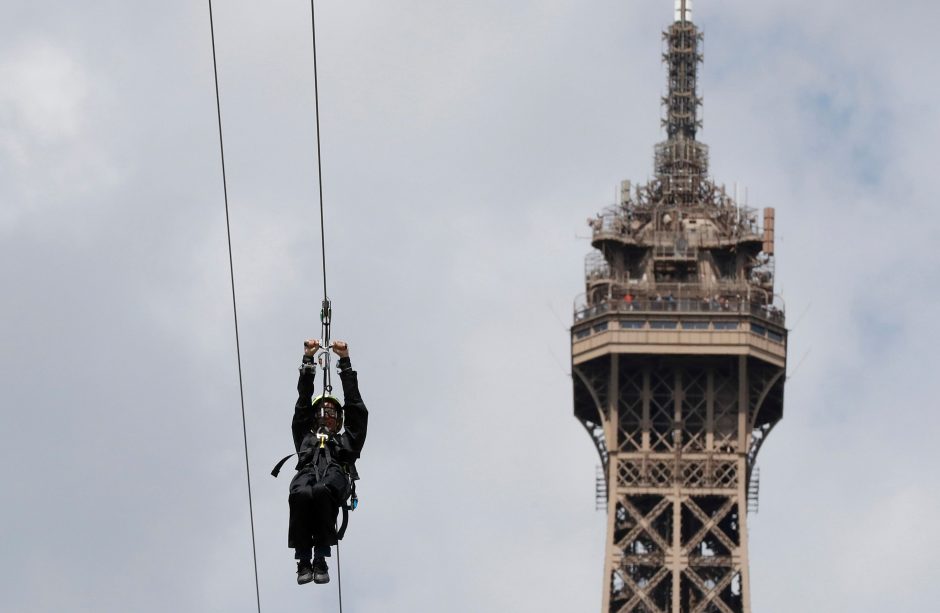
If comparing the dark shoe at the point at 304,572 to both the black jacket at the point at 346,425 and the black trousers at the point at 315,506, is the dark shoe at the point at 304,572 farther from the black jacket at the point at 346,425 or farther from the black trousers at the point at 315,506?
the black jacket at the point at 346,425

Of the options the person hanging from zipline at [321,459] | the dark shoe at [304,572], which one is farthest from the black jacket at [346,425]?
the dark shoe at [304,572]

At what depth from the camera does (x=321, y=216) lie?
8375cm

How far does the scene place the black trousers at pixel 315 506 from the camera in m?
76.9

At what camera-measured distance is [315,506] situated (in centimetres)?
7731

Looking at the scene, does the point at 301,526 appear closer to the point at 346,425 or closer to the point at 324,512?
the point at 324,512

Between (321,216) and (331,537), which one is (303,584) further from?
(321,216)

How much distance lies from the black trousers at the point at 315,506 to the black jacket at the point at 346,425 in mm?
421

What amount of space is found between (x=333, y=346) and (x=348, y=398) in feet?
3.36

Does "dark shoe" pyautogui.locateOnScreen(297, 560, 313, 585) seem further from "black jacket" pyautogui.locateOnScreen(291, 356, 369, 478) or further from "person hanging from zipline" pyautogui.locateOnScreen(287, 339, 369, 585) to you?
"black jacket" pyautogui.locateOnScreen(291, 356, 369, 478)

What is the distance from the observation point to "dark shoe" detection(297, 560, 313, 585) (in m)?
76.6

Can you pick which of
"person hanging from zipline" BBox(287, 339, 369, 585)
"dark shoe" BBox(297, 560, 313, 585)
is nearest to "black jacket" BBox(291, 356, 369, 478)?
"person hanging from zipline" BBox(287, 339, 369, 585)

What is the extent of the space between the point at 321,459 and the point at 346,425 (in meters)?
1.10

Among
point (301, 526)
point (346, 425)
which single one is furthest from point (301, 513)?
point (346, 425)

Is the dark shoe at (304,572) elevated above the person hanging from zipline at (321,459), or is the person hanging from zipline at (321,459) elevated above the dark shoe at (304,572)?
the person hanging from zipline at (321,459)
